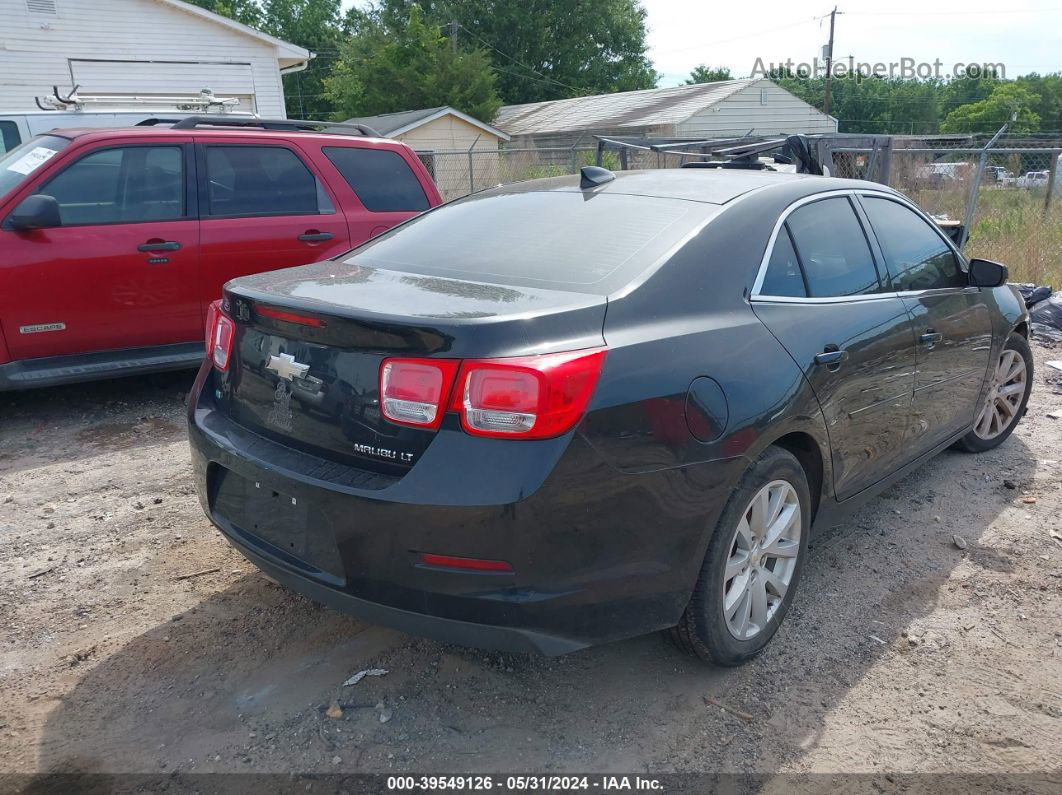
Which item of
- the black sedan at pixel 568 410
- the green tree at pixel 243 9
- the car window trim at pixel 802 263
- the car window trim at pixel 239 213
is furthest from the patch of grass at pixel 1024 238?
the green tree at pixel 243 9

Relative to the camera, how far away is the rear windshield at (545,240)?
9.45 feet

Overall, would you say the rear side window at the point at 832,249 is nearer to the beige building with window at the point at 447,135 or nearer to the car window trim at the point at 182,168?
the car window trim at the point at 182,168

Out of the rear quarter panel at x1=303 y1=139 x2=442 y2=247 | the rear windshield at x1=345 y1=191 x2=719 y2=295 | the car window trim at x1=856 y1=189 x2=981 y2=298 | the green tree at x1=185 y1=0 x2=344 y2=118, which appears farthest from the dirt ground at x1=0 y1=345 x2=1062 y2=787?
the green tree at x1=185 y1=0 x2=344 y2=118

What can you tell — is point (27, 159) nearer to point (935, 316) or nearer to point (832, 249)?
point (832, 249)

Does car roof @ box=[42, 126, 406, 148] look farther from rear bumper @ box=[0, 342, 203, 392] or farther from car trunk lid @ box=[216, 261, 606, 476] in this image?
car trunk lid @ box=[216, 261, 606, 476]

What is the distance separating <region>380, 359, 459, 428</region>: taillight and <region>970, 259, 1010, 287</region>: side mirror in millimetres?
3138

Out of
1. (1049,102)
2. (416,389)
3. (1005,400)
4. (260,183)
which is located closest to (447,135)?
(260,183)

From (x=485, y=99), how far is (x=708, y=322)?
35.3 m

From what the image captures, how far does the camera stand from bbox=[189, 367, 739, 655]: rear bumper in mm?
2316

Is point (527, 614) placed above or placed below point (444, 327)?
below

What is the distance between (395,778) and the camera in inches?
98.7

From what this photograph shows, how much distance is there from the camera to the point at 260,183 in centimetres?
618

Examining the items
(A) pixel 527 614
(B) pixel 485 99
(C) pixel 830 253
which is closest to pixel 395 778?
(A) pixel 527 614

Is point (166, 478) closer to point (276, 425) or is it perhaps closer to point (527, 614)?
point (276, 425)
